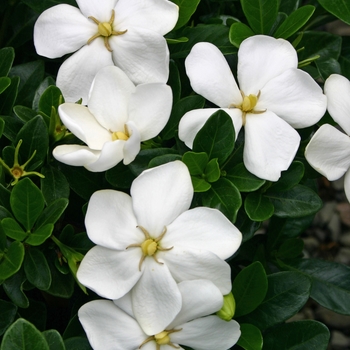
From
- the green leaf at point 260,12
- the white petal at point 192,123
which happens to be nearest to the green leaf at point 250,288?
the white petal at point 192,123

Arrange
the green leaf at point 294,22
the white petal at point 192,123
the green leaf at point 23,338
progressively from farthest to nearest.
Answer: the green leaf at point 294,22 → the white petal at point 192,123 → the green leaf at point 23,338

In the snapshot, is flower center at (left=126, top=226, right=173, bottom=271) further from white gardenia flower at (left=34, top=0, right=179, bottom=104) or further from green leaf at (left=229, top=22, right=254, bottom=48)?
green leaf at (left=229, top=22, right=254, bottom=48)

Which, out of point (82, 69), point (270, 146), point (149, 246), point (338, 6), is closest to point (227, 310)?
point (149, 246)

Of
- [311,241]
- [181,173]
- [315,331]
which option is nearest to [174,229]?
[181,173]

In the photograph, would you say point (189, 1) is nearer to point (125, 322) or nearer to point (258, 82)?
point (258, 82)

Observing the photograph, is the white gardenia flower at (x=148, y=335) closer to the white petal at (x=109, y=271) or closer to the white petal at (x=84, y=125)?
the white petal at (x=109, y=271)

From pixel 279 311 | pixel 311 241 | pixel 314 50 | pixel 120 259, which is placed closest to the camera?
pixel 120 259

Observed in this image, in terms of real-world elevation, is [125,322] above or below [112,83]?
below

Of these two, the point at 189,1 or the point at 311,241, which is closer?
the point at 189,1
